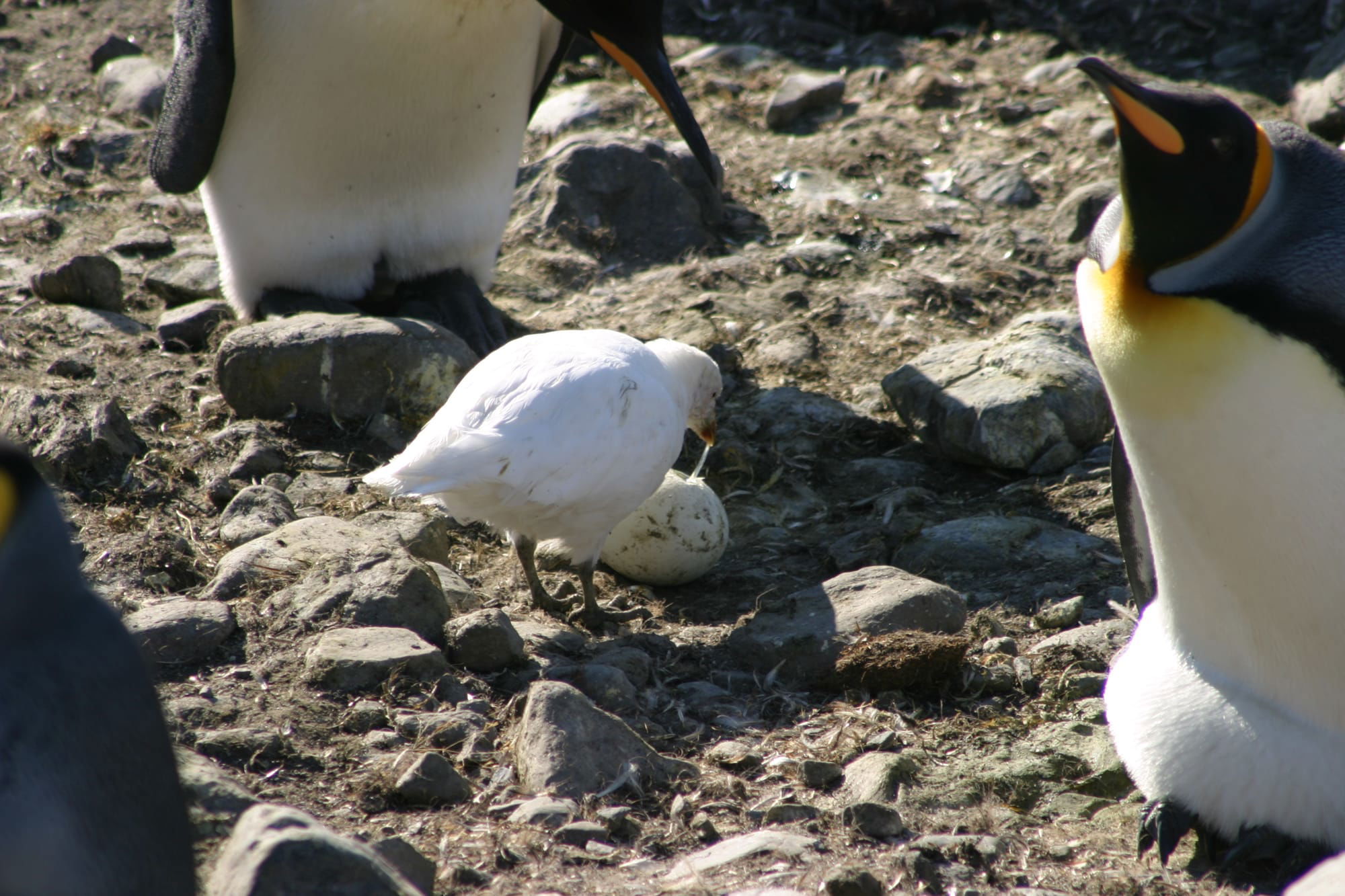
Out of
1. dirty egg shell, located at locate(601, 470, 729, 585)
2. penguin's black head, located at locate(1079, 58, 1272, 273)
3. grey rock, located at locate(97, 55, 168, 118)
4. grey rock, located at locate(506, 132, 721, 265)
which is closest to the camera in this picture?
penguin's black head, located at locate(1079, 58, 1272, 273)

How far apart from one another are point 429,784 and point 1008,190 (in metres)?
4.35

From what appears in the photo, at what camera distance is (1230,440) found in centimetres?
229

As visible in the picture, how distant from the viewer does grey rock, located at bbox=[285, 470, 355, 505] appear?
3850mm

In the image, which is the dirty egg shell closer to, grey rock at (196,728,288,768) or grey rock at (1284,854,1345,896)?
grey rock at (196,728,288,768)

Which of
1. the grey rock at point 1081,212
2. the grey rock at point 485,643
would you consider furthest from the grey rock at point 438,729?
the grey rock at point 1081,212

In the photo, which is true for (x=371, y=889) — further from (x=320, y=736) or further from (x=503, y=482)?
(x=503, y=482)

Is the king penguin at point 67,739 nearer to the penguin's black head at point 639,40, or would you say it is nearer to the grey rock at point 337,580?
the grey rock at point 337,580

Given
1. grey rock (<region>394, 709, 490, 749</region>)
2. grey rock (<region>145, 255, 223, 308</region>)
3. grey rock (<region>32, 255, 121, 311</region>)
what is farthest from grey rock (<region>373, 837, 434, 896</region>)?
grey rock (<region>145, 255, 223, 308</region>)

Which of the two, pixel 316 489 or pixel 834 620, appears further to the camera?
pixel 316 489

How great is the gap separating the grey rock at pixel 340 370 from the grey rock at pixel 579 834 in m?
2.03

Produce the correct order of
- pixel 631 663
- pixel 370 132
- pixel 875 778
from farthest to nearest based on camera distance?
pixel 370 132, pixel 631 663, pixel 875 778

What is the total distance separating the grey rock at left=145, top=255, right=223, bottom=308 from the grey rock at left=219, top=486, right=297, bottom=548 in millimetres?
1774

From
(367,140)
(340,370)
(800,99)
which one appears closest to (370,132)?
(367,140)

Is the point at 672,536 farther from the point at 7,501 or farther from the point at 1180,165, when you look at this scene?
the point at 7,501
